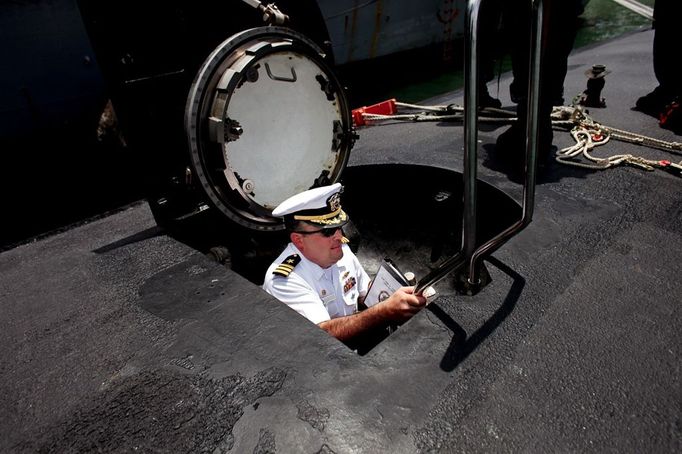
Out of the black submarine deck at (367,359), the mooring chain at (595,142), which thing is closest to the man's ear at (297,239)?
the black submarine deck at (367,359)

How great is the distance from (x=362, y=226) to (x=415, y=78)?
12.6 m

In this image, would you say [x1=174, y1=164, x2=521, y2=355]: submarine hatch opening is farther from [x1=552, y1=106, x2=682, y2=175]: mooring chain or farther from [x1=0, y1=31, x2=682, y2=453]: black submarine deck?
[x1=552, y1=106, x2=682, y2=175]: mooring chain

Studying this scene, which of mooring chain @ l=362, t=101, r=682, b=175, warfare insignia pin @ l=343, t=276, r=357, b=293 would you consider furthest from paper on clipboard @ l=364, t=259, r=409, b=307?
mooring chain @ l=362, t=101, r=682, b=175

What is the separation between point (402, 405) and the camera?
1.36m

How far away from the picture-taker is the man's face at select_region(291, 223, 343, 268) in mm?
2350

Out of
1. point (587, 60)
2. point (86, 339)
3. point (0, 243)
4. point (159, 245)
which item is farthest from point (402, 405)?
point (0, 243)

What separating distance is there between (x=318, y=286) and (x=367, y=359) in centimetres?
94

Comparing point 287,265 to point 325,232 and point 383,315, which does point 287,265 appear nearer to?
point 325,232

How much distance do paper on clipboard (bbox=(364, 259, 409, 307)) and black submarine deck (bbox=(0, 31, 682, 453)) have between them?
1.25ft

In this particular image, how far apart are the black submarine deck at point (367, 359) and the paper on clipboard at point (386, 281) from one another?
15.0 inches

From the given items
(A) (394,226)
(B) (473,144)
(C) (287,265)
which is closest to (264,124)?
Answer: (C) (287,265)

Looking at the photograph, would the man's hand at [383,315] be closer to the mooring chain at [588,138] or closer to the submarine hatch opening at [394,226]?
the submarine hatch opening at [394,226]

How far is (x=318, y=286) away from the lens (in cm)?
244

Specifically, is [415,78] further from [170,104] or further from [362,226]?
[170,104]
